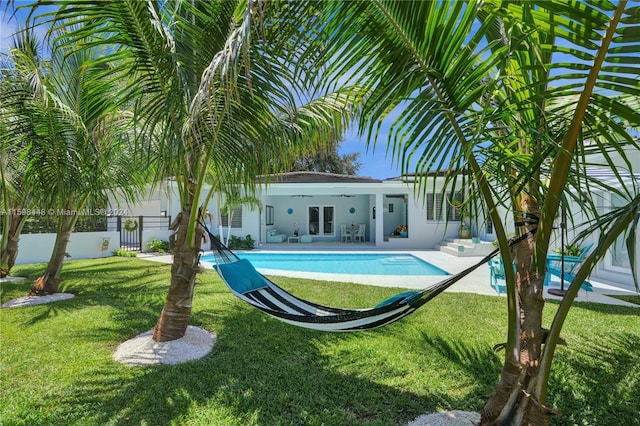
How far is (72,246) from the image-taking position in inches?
593

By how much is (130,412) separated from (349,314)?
7.92 ft

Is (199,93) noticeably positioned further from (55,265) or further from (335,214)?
(335,214)

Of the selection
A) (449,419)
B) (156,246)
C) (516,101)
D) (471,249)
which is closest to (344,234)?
(471,249)

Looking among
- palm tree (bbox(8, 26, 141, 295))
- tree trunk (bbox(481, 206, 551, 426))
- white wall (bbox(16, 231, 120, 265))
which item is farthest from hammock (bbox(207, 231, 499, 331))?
white wall (bbox(16, 231, 120, 265))

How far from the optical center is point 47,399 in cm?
379

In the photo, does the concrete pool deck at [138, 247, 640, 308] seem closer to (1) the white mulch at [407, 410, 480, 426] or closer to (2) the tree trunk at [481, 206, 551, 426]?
(1) the white mulch at [407, 410, 480, 426]

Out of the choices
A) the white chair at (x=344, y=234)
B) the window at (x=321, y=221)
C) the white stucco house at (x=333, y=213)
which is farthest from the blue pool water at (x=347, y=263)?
the window at (x=321, y=221)

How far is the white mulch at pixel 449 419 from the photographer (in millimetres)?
3307

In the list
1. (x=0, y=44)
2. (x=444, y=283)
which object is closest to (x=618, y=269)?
(x=444, y=283)

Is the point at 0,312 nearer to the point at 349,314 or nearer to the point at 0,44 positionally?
the point at 0,44

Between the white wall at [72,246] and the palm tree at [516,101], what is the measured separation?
16.4 m

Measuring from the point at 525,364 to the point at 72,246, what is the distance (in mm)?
17398

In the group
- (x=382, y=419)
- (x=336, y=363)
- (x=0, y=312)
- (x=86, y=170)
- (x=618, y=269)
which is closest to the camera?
(x=382, y=419)

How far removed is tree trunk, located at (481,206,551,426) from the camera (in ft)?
7.78
